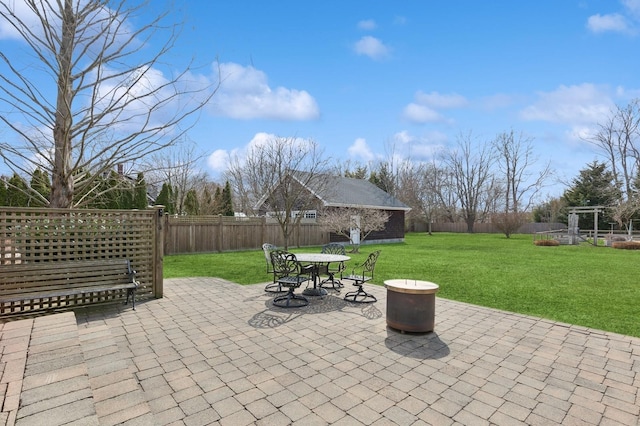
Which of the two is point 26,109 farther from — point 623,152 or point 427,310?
point 623,152

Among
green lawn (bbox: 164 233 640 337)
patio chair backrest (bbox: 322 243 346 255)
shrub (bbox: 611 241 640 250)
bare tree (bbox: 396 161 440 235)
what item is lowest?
shrub (bbox: 611 241 640 250)

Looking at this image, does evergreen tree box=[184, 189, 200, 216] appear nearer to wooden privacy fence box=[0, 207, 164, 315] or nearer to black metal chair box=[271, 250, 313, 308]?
wooden privacy fence box=[0, 207, 164, 315]

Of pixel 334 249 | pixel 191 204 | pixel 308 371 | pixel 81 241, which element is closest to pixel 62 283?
pixel 81 241

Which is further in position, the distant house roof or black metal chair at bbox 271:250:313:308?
the distant house roof

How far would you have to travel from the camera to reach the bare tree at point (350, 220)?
17719 mm

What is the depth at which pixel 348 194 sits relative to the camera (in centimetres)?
2172

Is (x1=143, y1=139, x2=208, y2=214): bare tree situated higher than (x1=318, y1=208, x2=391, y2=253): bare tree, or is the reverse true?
(x1=143, y1=139, x2=208, y2=214): bare tree

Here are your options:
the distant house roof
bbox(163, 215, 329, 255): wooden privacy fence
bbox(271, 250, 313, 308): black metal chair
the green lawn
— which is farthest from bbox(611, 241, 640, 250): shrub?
bbox(271, 250, 313, 308): black metal chair

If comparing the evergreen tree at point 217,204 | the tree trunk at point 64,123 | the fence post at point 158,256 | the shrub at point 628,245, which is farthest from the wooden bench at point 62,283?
the shrub at point 628,245

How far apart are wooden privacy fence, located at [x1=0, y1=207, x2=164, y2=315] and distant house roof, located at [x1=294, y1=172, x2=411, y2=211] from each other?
953 cm

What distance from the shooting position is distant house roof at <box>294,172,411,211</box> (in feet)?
54.3

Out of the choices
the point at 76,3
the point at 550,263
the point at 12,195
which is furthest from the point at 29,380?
the point at 12,195

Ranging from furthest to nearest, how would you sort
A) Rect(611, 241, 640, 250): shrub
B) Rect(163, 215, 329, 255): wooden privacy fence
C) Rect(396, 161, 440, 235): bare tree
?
Rect(396, 161, 440, 235): bare tree, Rect(611, 241, 640, 250): shrub, Rect(163, 215, 329, 255): wooden privacy fence

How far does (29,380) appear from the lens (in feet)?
8.45
